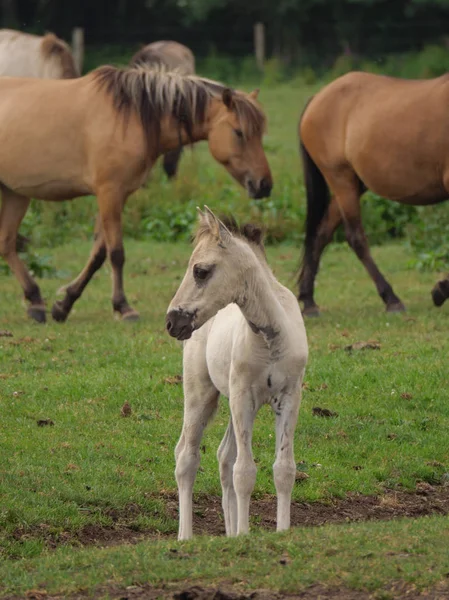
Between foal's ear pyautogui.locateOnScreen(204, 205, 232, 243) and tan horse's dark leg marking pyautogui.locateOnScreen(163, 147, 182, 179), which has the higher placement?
foal's ear pyautogui.locateOnScreen(204, 205, 232, 243)

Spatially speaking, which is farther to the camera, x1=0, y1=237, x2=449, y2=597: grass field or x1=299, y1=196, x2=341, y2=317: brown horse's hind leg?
x1=299, y1=196, x2=341, y2=317: brown horse's hind leg

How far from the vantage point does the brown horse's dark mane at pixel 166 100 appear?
11.4 meters

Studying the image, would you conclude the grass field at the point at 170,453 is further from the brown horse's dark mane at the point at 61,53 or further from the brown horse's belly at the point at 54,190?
the brown horse's dark mane at the point at 61,53

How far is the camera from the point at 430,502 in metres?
6.99

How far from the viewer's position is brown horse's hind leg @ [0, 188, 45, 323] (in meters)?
11.6

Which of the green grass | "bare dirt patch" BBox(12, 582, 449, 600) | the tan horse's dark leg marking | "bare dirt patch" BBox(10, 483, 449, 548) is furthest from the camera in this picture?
the tan horse's dark leg marking

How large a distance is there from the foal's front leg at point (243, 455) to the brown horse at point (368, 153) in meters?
6.14

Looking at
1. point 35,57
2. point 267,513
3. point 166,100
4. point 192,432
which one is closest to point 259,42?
point 35,57

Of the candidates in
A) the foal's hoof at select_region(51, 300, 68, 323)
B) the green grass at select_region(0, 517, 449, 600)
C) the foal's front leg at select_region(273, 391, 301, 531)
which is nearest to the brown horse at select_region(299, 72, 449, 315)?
the foal's hoof at select_region(51, 300, 68, 323)

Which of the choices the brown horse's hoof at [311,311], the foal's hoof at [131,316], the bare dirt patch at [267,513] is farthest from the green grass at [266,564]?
the brown horse's hoof at [311,311]

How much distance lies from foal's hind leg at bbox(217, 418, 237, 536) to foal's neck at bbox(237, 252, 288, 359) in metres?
0.70

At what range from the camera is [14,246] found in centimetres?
1203

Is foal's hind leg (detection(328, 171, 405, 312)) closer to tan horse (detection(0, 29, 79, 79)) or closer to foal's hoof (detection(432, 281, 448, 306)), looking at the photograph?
foal's hoof (detection(432, 281, 448, 306))

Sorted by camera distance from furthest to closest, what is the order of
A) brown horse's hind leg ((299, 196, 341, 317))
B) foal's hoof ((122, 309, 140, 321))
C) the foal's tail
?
the foal's tail
brown horse's hind leg ((299, 196, 341, 317))
foal's hoof ((122, 309, 140, 321))
